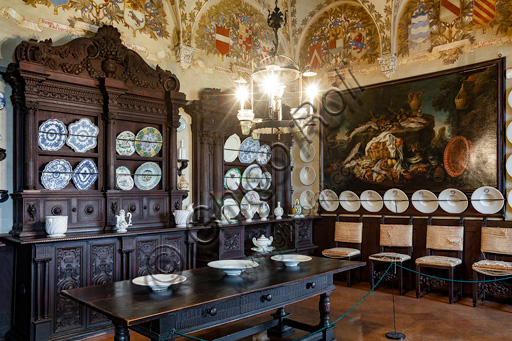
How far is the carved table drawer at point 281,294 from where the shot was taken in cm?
348

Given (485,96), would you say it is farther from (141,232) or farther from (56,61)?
(56,61)

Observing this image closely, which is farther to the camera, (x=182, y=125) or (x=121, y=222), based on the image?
(x=182, y=125)

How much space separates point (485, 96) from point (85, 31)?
19.0 feet

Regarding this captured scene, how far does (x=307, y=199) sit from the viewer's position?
324 inches

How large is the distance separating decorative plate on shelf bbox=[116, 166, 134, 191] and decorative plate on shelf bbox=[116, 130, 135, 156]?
220 mm

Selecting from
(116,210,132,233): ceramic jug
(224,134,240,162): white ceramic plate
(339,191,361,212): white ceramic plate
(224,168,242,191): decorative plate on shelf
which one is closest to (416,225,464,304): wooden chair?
(339,191,361,212): white ceramic plate

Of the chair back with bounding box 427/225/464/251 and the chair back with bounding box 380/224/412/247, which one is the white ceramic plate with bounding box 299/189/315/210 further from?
the chair back with bounding box 427/225/464/251

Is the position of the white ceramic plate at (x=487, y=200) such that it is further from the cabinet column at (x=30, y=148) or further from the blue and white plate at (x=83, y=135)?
the cabinet column at (x=30, y=148)

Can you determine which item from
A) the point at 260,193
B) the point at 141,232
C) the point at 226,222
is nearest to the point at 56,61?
Result: the point at 141,232

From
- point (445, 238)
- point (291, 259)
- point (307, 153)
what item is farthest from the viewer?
point (307, 153)

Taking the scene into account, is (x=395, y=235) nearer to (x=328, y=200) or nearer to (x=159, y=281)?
(x=328, y=200)

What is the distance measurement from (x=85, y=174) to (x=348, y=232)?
4.47 m

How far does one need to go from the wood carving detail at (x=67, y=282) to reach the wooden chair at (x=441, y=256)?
15.3 feet

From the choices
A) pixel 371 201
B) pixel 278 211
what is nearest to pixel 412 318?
pixel 371 201
